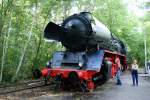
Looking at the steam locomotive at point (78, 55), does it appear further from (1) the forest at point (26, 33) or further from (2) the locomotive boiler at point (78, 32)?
(1) the forest at point (26, 33)

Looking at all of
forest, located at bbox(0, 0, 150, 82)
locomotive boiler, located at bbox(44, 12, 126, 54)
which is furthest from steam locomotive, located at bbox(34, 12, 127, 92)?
forest, located at bbox(0, 0, 150, 82)

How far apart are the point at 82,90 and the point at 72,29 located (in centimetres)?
274

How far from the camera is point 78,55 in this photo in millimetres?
14039

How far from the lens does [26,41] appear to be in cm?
1962

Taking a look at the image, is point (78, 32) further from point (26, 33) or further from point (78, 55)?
point (26, 33)

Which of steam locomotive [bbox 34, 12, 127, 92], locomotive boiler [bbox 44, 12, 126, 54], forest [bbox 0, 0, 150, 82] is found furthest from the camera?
forest [bbox 0, 0, 150, 82]

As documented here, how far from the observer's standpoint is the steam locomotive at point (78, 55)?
13.4 metres

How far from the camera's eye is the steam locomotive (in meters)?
13.4

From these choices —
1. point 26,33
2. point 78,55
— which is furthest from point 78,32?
point 26,33

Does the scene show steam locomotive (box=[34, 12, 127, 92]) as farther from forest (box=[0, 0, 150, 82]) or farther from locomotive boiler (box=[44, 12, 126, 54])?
forest (box=[0, 0, 150, 82])

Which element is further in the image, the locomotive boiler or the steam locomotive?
the locomotive boiler

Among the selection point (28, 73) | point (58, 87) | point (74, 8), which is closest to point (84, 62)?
point (58, 87)

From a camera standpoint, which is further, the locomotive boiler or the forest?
the forest

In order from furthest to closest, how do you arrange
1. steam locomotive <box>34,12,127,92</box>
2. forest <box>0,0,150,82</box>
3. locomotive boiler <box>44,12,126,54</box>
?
forest <box>0,0,150,82</box>
locomotive boiler <box>44,12,126,54</box>
steam locomotive <box>34,12,127,92</box>
